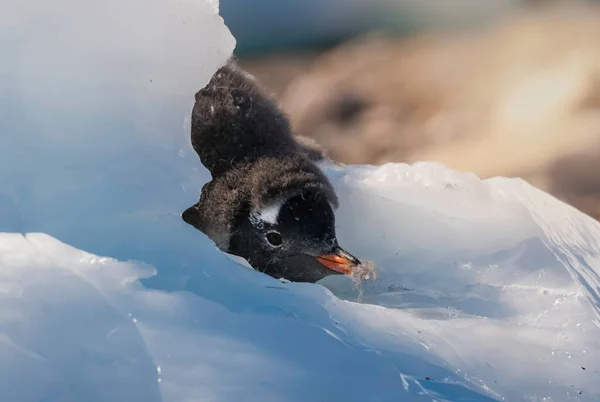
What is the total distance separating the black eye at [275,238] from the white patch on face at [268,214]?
0.11 feet

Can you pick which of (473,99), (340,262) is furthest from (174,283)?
(473,99)

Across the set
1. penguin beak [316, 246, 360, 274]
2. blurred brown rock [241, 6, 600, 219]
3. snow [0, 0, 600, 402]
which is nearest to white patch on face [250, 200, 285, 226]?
penguin beak [316, 246, 360, 274]

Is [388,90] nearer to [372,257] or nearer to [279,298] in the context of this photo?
[372,257]

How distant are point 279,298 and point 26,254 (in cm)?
39

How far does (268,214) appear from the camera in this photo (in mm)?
1724

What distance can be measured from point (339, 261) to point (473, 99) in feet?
9.99

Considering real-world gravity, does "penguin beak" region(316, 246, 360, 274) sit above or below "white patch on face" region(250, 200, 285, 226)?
below

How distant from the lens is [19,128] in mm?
1208

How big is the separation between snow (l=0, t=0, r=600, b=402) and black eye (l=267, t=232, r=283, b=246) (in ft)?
0.81

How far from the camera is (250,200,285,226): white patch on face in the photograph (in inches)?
67.1

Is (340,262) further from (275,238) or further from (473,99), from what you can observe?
(473,99)

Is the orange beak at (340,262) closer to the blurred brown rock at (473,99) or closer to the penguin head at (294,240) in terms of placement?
the penguin head at (294,240)

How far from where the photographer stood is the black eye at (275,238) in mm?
1741

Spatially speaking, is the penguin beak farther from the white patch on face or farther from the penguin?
the white patch on face
